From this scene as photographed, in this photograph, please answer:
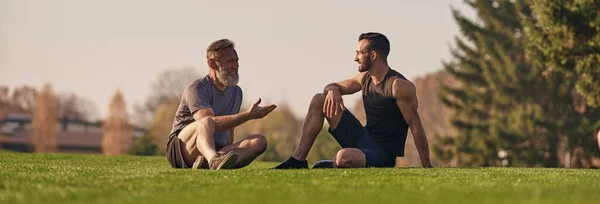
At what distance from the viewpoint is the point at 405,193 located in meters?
8.12

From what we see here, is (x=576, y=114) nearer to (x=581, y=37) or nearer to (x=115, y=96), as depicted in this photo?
(x=581, y=37)

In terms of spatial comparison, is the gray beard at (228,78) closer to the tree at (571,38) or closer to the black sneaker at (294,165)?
the black sneaker at (294,165)

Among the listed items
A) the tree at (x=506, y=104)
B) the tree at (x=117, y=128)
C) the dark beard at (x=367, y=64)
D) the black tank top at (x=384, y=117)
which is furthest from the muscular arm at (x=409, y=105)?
the tree at (x=117, y=128)

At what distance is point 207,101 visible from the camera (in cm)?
1141

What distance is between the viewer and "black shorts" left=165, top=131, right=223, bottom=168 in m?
11.6

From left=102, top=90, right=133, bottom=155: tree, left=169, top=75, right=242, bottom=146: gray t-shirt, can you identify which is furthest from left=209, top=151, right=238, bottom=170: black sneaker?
left=102, top=90, right=133, bottom=155: tree

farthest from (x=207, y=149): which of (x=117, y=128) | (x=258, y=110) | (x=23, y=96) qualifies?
(x=23, y=96)

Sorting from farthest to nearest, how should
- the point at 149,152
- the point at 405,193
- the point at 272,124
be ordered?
the point at 272,124 → the point at 149,152 → the point at 405,193

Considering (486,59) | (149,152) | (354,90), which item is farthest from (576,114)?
(354,90)

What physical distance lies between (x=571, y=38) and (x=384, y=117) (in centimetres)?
1489

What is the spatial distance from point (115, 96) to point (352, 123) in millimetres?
60355

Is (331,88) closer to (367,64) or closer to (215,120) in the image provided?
(367,64)

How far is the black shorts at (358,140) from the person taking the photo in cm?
1222

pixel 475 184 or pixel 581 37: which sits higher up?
pixel 581 37
